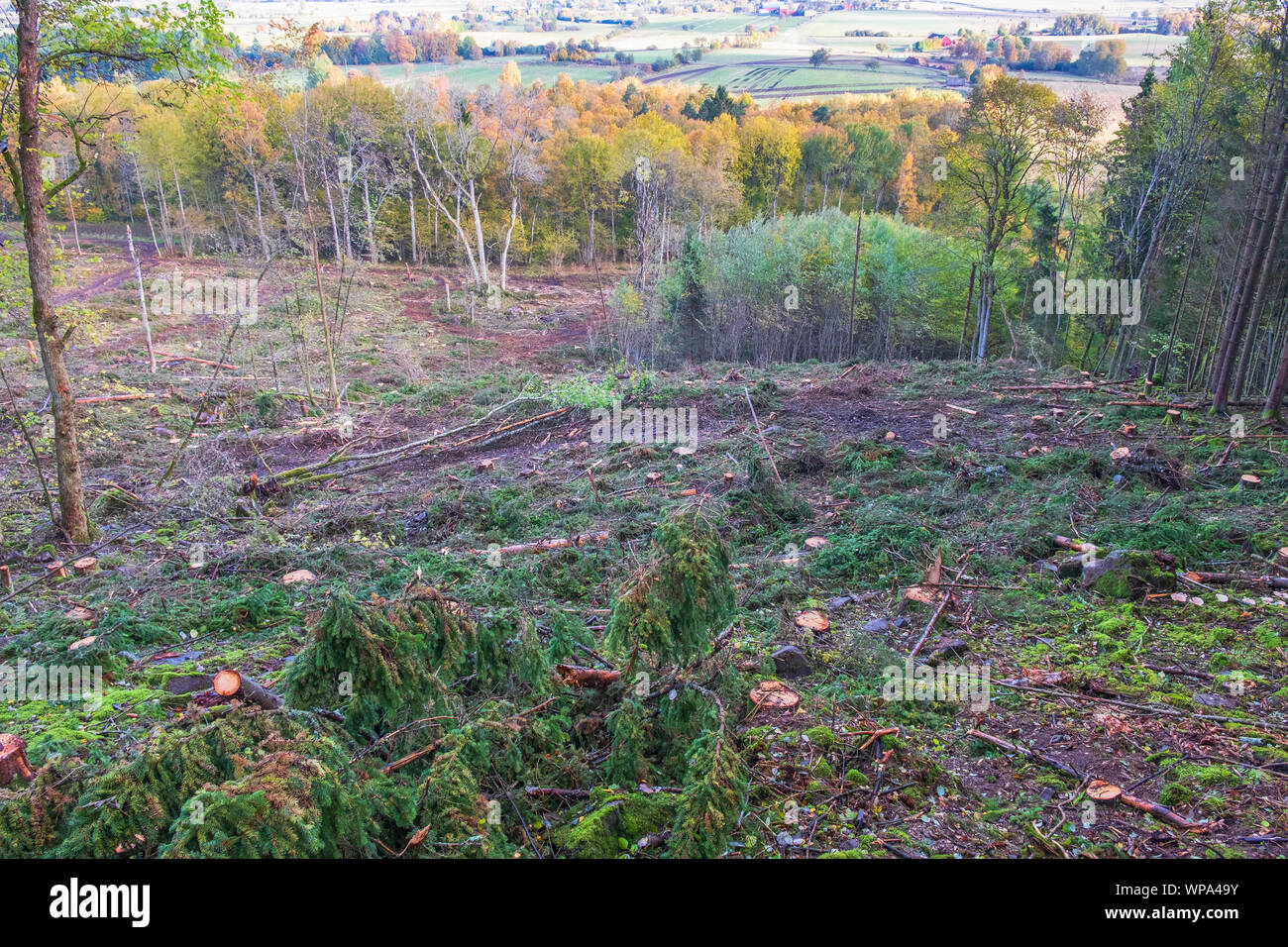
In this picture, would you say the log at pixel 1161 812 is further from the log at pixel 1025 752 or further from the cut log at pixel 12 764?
the cut log at pixel 12 764

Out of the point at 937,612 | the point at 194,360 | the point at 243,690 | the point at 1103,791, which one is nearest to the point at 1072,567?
the point at 937,612

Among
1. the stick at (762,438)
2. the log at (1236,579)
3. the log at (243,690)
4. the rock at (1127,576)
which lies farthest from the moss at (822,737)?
the stick at (762,438)

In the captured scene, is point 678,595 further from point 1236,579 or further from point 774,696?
point 1236,579

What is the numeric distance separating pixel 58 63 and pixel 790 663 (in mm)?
7613

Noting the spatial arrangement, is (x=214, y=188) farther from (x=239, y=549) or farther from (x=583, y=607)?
(x=583, y=607)

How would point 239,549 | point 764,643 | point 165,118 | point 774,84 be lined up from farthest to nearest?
1. point 774,84
2. point 165,118
3. point 239,549
4. point 764,643

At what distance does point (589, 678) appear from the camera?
3844 millimetres

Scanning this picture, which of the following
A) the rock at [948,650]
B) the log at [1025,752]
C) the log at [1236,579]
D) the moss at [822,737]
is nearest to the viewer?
the log at [1025,752]

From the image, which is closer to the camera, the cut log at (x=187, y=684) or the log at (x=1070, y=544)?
the cut log at (x=187, y=684)

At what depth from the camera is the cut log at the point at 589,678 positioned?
12.6 feet

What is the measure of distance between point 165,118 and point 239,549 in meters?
34.4

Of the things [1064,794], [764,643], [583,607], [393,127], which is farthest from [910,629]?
[393,127]

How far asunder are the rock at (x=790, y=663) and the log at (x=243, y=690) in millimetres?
2852

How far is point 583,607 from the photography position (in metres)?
5.71
